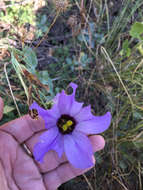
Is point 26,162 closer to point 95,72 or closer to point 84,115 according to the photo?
point 84,115

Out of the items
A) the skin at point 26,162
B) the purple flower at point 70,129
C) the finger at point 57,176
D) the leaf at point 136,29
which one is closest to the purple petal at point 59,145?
the purple flower at point 70,129

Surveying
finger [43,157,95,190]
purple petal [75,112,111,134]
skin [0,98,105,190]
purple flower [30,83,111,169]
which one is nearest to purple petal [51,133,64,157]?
purple flower [30,83,111,169]

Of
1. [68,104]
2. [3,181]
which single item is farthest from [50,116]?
[3,181]

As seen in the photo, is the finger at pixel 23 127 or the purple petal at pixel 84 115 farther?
the finger at pixel 23 127

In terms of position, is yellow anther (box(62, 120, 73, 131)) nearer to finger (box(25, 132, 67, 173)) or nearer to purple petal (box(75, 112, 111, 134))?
purple petal (box(75, 112, 111, 134))

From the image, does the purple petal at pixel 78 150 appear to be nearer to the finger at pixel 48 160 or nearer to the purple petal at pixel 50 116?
the purple petal at pixel 50 116
